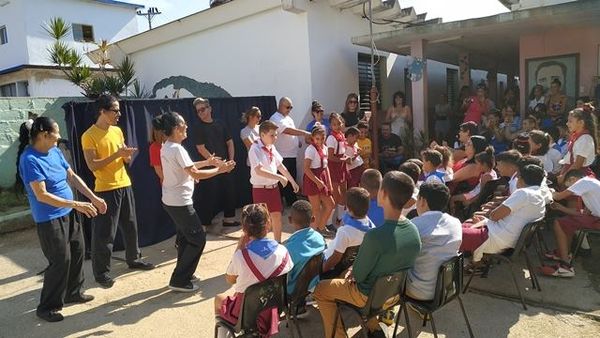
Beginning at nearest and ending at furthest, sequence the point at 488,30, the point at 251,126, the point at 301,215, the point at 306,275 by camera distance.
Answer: the point at 306,275 → the point at 301,215 → the point at 251,126 → the point at 488,30

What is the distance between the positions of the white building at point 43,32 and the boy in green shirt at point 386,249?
54.1 feet

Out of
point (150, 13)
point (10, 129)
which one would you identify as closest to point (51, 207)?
point (10, 129)

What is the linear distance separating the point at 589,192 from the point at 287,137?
4.35m

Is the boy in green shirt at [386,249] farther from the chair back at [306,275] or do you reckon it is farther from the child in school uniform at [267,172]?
the child in school uniform at [267,172]

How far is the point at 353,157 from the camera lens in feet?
21.4

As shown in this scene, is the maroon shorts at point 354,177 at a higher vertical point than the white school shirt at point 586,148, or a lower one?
lower

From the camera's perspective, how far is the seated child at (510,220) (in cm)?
377

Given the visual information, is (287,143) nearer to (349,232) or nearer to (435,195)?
(349,232)

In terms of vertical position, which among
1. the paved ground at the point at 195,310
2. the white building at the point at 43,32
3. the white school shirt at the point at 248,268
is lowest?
the paved ground at the point at 195,310

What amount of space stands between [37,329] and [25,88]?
15.7 meters

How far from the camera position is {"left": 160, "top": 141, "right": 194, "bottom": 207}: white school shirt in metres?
4.09

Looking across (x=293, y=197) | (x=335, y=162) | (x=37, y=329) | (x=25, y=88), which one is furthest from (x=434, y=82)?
(x=25, y=88)

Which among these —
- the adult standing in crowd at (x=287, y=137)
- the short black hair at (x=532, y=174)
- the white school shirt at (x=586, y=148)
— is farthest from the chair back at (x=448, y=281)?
the adult standing in crowd at (x=287, y=137)

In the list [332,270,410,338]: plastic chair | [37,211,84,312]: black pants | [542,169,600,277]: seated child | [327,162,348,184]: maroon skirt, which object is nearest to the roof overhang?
[327,162,348,184]: maroon skirt
